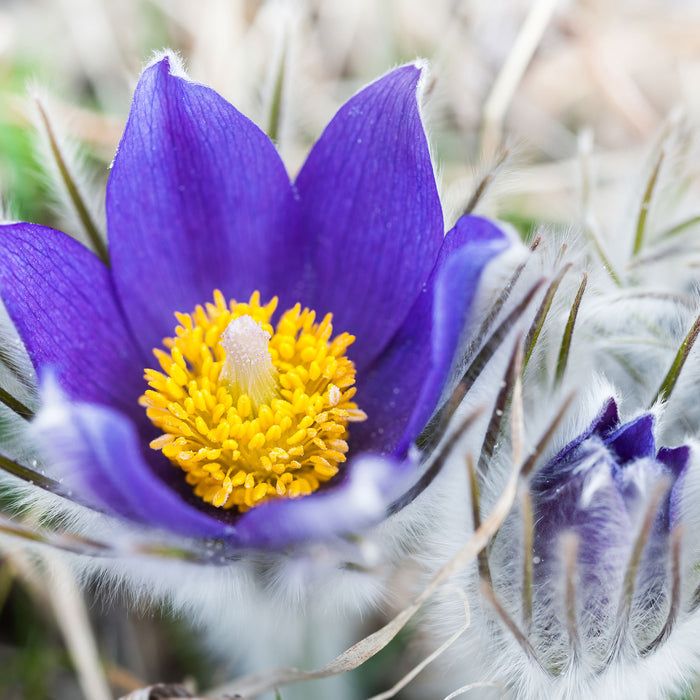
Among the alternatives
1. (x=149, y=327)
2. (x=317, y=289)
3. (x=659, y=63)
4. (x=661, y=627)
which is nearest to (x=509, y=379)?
(x=661, y=627)

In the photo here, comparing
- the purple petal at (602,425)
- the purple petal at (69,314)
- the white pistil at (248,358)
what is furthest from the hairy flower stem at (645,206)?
the purple petal at (69,314)

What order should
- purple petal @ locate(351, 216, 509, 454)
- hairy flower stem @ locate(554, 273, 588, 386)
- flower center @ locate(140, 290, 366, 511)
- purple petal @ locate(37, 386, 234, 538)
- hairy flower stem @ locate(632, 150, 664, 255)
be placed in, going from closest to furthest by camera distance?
purple petal @ locate(37, 386, 234, 538)
purple petal @ locate(351, 216, 509, 454)
hairy flower stem @ locate(554, 273, 588, 386)
flower center @ locate(140, 290, 366, 511)
hairy flower stem @ locate(632, 150, 664, 255)

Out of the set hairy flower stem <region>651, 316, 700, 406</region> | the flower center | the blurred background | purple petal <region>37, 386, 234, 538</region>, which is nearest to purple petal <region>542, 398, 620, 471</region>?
hairy flower stem <region>651, 316, 700, 406</region>

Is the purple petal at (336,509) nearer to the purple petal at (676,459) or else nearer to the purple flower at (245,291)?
the purple flower at (245,291)

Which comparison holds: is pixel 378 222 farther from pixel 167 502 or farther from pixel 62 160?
pixel 167 502

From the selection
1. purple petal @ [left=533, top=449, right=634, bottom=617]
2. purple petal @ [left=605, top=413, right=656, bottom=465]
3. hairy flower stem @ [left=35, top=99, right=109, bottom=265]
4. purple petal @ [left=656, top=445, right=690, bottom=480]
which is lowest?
purple petal @ [left=533, top=449, right=634, bottom=617]

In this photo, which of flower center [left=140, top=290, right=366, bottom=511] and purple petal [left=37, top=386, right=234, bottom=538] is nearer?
purple petal [left=37, top=386, right=234, bottom=538]

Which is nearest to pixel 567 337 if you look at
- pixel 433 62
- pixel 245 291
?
pixel 245 291

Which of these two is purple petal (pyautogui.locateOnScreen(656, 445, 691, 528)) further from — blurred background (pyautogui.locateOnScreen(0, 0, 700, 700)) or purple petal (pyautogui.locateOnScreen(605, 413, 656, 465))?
blurred background (pyautogui.locateOnScreen(0, 0, 700, 700))
